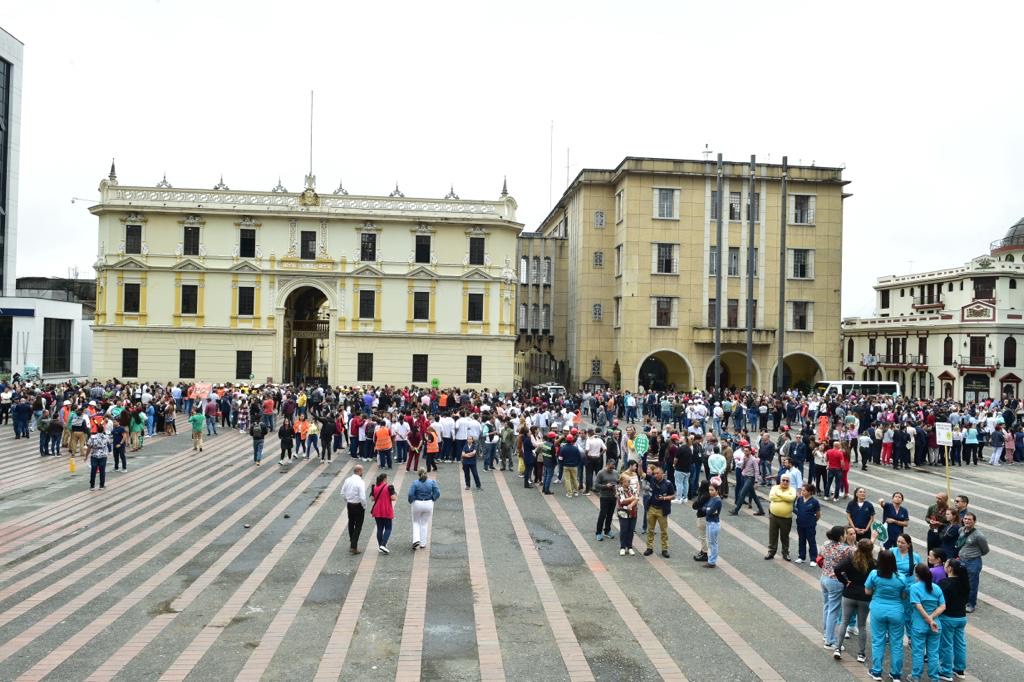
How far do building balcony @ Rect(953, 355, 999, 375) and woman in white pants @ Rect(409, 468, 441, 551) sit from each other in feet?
184

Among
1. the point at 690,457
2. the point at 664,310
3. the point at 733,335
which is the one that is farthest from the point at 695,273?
the point at 690,457

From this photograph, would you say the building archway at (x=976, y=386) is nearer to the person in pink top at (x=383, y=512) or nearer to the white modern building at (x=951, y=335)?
the white modern building at (x=951, y=335)

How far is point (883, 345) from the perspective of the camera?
66.8 meters

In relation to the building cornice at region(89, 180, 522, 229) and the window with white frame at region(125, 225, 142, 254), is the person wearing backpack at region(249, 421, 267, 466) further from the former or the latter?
the window with white frame at region(125, 225, 142, 254)

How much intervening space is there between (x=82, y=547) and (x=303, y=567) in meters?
4.25

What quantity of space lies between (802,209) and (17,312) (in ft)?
167

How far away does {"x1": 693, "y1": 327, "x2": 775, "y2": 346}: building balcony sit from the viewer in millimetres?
46656

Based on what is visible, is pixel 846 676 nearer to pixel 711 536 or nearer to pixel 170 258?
pixel 711 536

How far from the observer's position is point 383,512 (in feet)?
42.8

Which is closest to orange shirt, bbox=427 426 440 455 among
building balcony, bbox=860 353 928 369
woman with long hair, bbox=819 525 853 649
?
woman with long hair, bbox=819 525 853 649

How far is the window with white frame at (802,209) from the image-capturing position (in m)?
48.5

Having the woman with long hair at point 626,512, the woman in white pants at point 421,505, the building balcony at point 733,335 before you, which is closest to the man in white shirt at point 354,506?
the woman in white pants at point 421,505

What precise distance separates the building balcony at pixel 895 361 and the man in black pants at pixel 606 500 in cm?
5565

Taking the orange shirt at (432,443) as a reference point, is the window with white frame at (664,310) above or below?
above
